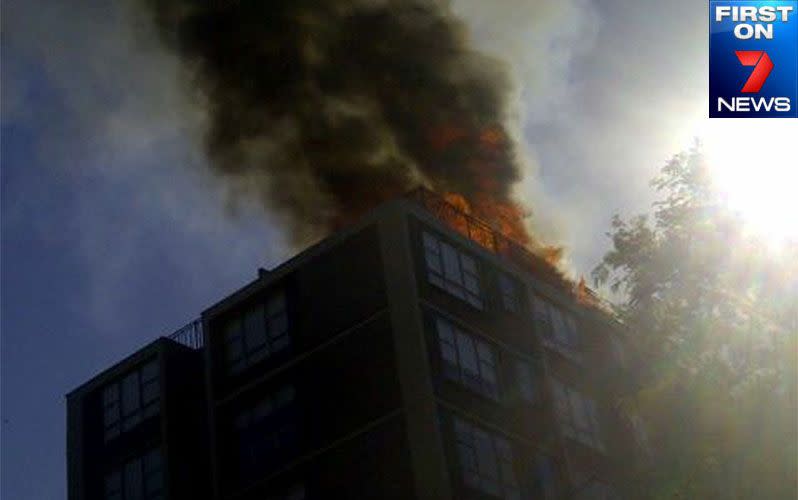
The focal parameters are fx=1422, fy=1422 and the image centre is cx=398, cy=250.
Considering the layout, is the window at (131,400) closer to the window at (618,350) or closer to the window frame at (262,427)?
the window frame at (262,427)

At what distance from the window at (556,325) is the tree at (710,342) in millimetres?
14653

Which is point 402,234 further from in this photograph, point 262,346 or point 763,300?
point 763,300

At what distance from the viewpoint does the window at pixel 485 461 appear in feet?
146

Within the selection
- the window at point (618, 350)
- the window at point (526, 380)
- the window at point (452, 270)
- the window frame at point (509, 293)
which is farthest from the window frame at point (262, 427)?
the window at point (618, 350)

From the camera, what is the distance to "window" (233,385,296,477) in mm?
48406

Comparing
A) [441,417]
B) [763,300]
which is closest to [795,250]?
[763,300]

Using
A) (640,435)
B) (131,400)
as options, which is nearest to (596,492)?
(640,435)

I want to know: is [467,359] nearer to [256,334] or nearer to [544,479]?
[544,479]

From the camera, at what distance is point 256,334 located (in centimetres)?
5134

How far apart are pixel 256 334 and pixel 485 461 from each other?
411 inches

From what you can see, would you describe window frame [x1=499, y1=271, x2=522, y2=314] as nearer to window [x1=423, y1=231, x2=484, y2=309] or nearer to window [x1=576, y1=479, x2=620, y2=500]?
window [x1=423, y1=231, x2=484, y2=309]

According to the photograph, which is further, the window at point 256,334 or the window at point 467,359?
the window at point 256,334

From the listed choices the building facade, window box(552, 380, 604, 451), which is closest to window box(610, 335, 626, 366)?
the building facade

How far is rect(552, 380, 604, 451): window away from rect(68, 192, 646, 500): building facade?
88mm
